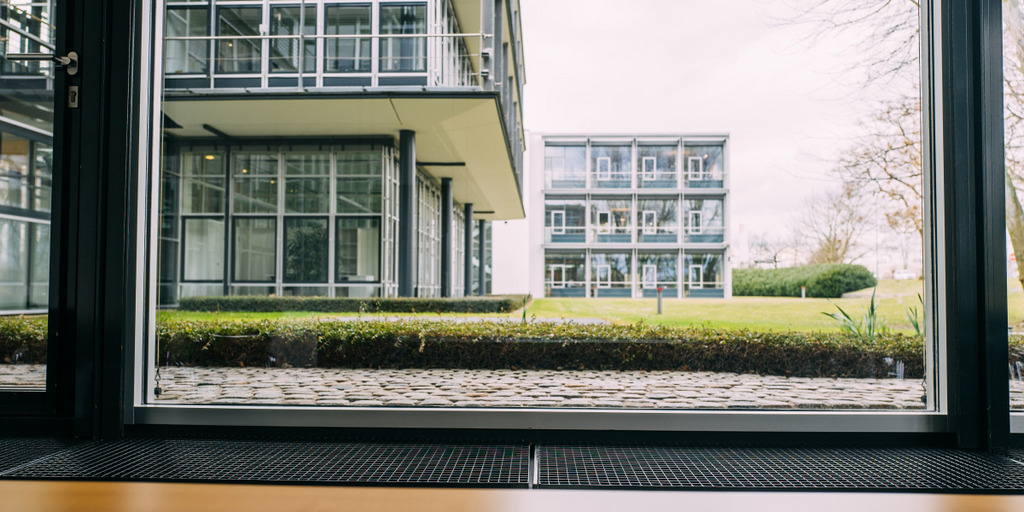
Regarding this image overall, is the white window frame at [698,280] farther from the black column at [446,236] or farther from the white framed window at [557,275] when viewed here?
the black column at [446,236]

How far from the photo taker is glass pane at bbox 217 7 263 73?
9.68ft

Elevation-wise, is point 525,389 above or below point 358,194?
below

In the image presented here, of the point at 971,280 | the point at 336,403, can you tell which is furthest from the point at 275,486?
the point at 971,280

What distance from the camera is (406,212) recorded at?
438 cm

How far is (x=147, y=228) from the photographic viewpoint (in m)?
2.68

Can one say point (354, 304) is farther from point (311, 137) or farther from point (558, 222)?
point (558, 222)

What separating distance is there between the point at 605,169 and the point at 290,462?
186cm

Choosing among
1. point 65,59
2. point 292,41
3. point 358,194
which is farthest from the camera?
point 358,194

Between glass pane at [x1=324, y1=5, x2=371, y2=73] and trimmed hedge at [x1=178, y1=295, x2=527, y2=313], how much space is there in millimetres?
1189

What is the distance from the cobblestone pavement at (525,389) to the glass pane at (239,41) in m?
1.47

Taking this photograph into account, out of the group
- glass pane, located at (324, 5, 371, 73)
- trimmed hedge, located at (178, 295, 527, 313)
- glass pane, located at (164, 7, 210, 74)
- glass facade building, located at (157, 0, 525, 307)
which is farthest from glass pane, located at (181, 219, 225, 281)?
glass pane, located at (324, 5, 371, 73)

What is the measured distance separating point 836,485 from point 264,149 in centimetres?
292

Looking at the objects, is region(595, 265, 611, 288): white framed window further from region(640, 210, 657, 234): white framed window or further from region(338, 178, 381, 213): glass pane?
region(338, 178, 381, 213): glass pane

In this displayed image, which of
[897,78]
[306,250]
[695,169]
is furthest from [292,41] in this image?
[897,78]
